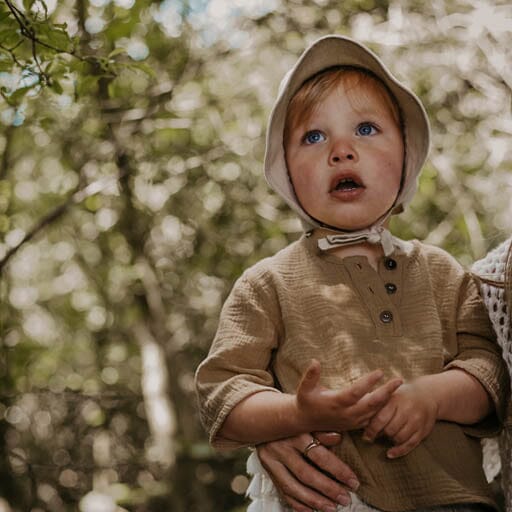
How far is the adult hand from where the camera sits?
1.38 m

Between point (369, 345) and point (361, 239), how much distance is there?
0.24 meters

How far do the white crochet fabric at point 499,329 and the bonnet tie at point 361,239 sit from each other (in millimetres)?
210

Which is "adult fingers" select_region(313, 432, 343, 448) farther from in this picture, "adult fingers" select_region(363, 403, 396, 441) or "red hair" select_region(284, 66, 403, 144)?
"red hair" select_region(284, 66, 403, 144)

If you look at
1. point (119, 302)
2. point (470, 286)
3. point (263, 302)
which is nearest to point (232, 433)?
point (263, 302)

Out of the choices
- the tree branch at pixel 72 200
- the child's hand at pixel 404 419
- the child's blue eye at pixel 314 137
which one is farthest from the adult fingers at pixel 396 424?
the tree branch at pixel 72 200

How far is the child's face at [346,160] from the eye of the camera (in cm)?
155

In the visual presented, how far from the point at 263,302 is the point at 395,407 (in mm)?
336

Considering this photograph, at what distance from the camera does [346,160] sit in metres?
1.54

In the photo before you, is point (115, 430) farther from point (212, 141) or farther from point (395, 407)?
point (395, 407)

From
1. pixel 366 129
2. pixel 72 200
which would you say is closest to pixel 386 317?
pixel 366 129

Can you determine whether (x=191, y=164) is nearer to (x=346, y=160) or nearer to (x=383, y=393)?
(x=346, y=160)

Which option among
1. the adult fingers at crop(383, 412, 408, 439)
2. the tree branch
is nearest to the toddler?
the adult fingers at crop(383, 412, 408, 439)

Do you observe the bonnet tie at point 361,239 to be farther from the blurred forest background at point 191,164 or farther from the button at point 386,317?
the blurred forest background at point 191,164

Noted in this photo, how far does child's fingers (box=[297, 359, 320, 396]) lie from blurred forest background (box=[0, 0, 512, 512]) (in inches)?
58.0
